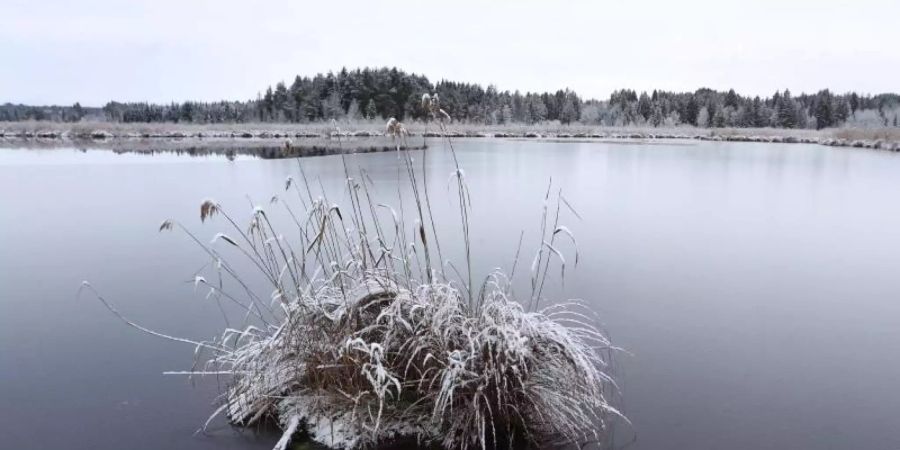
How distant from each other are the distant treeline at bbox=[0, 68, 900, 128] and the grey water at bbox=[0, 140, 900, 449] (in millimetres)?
36355

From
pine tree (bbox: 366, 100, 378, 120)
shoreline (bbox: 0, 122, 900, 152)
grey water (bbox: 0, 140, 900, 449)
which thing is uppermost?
pine tree (bbox: 366, 100, 378, 120)

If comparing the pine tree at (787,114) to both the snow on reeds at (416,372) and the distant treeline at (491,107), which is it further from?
the snow on reeds at (416,372)

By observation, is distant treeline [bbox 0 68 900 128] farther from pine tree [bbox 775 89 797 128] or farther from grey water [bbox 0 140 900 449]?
grey water [bbox 0 140 900 449]

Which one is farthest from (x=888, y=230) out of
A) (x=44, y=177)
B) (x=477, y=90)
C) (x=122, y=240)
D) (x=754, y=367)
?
(x=477, y=90)

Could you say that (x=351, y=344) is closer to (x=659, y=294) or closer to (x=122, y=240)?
(x=659, y=294)

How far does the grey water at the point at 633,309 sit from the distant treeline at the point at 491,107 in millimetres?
36355

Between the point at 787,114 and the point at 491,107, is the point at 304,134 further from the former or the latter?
the point at 787,114

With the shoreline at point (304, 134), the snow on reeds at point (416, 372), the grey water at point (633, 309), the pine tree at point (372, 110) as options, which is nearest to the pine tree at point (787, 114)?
the shoreline at point (304, 134)

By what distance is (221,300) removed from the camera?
180 inches

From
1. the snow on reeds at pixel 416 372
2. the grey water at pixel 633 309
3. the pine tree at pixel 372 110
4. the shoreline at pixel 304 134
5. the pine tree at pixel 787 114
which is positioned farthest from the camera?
the pine tree at pixel 787 114

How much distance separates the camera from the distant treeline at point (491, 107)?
52375 mm

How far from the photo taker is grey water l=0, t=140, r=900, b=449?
288 centimetres

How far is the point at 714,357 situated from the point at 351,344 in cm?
219

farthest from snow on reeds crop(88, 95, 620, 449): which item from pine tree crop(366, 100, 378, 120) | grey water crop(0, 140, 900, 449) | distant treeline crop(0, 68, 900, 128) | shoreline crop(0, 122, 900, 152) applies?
pine tree crop(366, 100, 378, 120)
